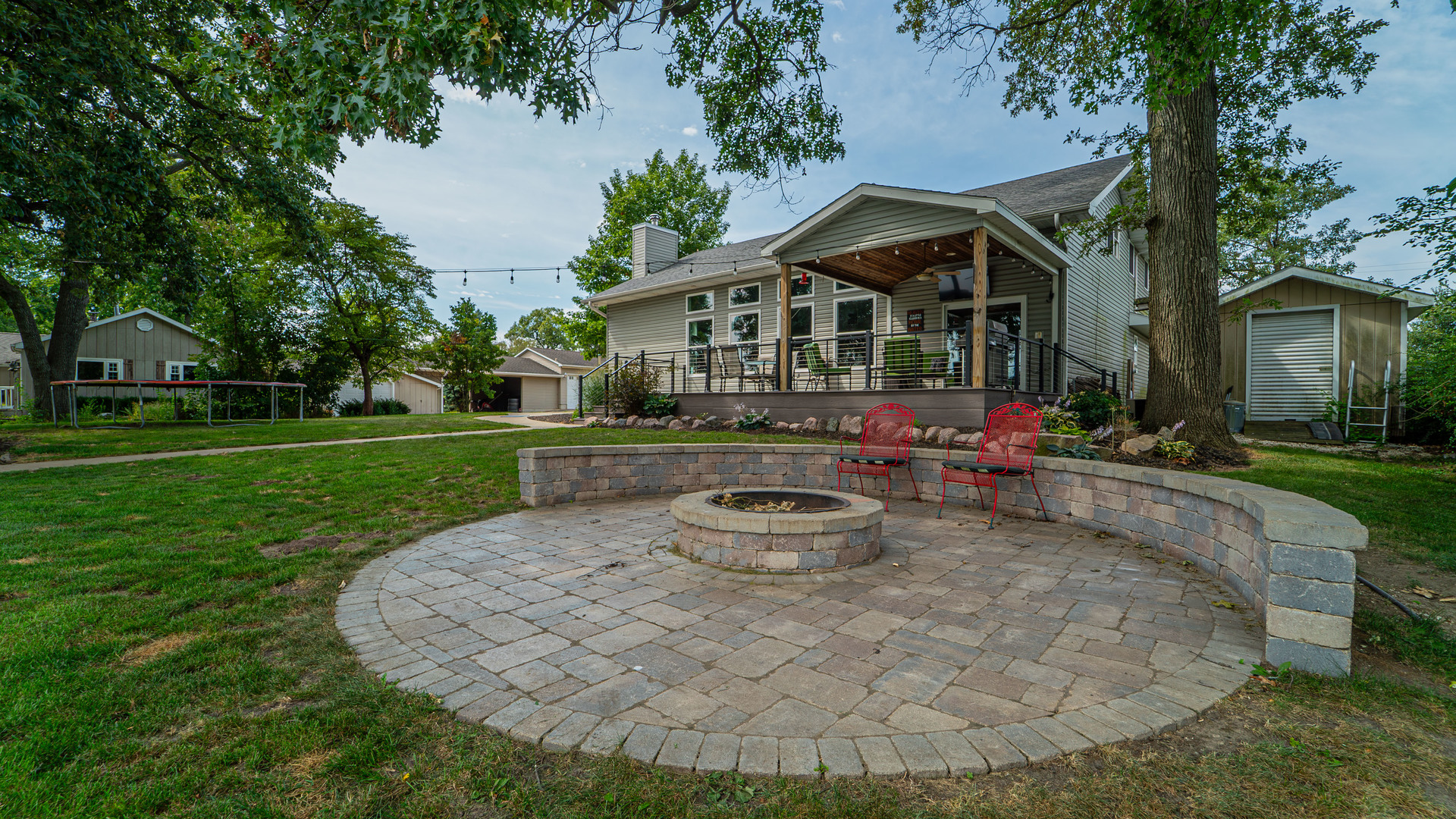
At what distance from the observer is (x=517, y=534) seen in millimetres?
4723

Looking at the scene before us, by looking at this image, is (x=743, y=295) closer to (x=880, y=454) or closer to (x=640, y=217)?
(x=880, y=454)

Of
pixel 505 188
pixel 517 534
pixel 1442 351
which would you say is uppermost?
pixel 505 188

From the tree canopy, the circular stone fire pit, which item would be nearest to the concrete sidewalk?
the circular stone fire pit

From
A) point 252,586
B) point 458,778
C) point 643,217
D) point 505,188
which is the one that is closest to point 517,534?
point 252,586

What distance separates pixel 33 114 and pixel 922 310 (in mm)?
12797

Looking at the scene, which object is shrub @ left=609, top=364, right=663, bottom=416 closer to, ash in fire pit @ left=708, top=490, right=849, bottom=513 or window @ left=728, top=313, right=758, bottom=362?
window @ left=728, top=313, right=758, bottom=362

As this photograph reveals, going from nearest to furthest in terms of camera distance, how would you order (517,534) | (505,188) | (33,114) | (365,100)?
(365,100) < (517,534) < (33,114) < (505,188)

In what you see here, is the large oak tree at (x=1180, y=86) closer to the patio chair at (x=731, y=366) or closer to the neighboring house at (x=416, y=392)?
the patio chair at (x=731, y=366)

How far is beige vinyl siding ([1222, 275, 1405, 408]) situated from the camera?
993 cm

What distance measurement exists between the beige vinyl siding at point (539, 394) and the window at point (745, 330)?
64.8ft

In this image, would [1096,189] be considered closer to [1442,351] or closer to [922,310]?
[922,310]

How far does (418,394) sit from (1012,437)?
33.2m

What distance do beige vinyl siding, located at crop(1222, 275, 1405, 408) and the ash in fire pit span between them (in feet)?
39.4

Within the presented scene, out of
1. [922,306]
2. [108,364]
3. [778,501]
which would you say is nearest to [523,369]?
[108,364]
